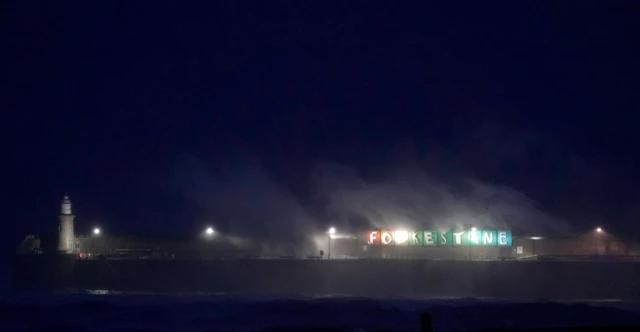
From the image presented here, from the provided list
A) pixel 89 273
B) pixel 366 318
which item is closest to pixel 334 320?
pixel 366 318

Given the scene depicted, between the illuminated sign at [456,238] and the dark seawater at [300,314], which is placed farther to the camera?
the illuminated sign at [456,238]

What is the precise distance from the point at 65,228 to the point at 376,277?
24.3 metres

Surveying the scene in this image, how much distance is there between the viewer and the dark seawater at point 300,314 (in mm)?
38656

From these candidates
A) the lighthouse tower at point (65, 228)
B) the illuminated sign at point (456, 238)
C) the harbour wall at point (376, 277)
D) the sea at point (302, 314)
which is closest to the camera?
the sea at point (302, 314)

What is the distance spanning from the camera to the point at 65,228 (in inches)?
2502

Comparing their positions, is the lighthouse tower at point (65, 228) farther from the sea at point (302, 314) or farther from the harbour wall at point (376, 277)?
the sea at point (302, 314)

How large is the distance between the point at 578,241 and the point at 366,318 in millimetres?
29456

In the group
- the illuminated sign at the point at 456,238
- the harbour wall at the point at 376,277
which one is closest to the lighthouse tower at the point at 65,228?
the harbour wall at the point at 376,277

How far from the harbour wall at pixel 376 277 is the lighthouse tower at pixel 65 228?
5.40 feet

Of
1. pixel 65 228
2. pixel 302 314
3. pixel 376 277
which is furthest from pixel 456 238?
pixel 65 228

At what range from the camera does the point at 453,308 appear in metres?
46.2

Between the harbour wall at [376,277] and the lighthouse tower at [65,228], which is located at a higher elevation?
the lighthouse tower at [65,228]

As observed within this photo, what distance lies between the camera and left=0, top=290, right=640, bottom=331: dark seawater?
38.7 m

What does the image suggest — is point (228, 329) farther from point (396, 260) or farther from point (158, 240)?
point (158, 240)
